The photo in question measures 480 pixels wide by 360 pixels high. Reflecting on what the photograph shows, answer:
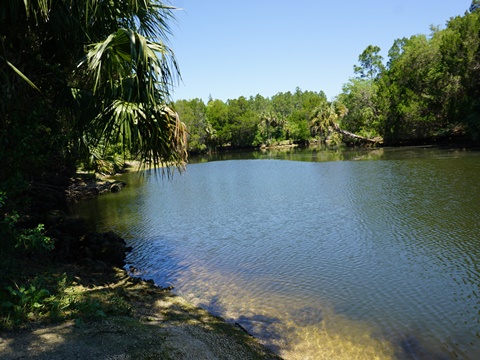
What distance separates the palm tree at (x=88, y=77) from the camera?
7125 mm

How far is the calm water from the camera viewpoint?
7.30 metres

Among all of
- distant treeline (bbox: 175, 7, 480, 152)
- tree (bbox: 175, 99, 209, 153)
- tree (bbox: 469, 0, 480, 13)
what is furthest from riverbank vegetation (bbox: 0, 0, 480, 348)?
tree (bbox: 175, 99, 209, 153)

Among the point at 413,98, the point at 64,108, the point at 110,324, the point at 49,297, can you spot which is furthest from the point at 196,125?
the point at 110,324

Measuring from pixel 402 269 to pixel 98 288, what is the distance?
7923mm

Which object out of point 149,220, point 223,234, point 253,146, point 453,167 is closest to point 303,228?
point 223,234

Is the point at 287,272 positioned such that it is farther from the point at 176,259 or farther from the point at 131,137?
the point at 131,137

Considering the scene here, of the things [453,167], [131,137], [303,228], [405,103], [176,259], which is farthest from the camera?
[405,103]

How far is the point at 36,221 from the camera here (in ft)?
44.0

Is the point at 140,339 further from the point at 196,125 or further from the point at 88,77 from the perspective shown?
the point at 196,125

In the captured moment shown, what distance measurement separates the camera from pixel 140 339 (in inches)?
203

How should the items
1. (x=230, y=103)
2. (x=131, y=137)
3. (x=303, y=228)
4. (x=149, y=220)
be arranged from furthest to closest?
(x=230, y=103)
(x=149, y=220)
(x=303, y=228)
(x=131, y=137)

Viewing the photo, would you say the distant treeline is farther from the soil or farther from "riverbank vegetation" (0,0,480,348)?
the soil

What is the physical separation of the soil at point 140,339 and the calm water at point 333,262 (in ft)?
3.22

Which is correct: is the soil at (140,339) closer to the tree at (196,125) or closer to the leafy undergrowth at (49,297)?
the leafy undergrowth at (49,297)
